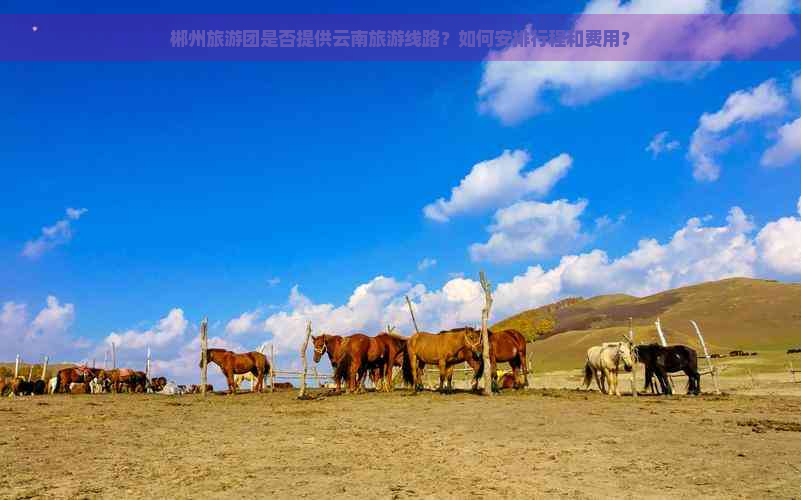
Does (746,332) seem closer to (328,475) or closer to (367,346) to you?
(367,346)

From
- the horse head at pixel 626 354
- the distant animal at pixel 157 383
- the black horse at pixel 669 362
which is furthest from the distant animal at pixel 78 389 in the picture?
the black horse at pixel 669 362

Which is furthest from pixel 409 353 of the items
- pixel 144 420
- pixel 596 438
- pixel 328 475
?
pixel 328 475

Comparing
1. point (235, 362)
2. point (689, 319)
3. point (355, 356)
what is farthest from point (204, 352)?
point (689, 319)

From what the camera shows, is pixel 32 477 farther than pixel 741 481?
Yes

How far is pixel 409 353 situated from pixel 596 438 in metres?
13.3

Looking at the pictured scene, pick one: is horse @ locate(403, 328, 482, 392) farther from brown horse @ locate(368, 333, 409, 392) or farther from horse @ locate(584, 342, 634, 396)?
horse @ locate(584, 342, 634, 396)

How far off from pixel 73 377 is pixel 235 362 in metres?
15.9

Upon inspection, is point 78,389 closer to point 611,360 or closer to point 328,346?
point 328,346

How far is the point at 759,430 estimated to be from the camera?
11852 mm

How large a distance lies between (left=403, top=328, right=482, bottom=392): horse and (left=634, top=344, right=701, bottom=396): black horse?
6631 mm

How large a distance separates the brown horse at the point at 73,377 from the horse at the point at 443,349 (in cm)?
2669

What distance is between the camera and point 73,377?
36750 mm

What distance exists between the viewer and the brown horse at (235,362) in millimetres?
28625

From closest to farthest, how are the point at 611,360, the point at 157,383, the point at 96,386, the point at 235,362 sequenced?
the point at 611,360, the point at 235,362, the point at 96,386, the point at 157,383
